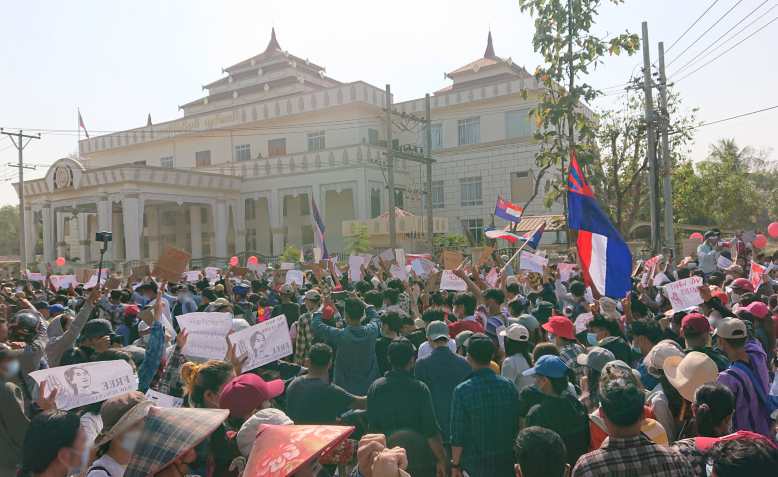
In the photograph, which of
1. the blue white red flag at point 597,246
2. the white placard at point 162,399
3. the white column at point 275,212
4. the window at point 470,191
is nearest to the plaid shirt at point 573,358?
the blue white red flag at point 597,246

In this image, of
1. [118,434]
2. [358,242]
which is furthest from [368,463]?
[358,242]

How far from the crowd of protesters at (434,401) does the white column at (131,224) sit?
29069 millimetres

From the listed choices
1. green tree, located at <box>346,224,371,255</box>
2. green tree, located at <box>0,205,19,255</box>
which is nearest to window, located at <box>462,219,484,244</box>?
green tree, located at <box>346,224,371,255</box>

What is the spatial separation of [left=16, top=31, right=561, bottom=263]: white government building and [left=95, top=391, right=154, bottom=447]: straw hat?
32.9 metres

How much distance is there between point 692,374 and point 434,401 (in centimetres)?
196

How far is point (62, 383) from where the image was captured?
4.27 meters

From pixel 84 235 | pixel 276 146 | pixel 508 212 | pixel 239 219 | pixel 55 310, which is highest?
pixel 276 146

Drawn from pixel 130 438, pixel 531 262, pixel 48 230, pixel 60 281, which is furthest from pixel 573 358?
pixel 48 230

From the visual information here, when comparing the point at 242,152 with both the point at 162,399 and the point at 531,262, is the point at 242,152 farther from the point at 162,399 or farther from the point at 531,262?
the point at 162,399

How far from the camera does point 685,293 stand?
7008 mm

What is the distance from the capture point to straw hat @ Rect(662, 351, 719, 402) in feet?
12.4

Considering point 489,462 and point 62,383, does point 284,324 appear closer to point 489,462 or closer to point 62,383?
point 62,383

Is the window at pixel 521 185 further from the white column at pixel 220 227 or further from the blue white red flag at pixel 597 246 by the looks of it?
the blue white red flag at pixel 597 246

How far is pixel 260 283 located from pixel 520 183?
1119 inches
